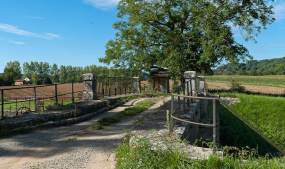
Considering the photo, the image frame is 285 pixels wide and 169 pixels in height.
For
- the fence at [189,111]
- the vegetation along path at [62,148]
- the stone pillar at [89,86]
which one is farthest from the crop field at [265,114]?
the vegetation along path at [62,148]

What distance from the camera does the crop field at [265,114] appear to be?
14.9 metres

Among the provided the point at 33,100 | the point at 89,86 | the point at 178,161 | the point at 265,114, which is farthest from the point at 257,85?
the point at 178,161

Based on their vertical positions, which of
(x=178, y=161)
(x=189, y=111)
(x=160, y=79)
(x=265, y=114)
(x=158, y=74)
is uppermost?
(x=158, y=74)

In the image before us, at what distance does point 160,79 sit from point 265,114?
1173 cm

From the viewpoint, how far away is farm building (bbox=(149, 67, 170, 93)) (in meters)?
25.2

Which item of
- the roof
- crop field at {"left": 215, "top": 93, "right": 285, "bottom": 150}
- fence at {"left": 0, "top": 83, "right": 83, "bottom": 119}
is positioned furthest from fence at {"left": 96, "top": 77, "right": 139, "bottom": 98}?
crop field at {"left": 215, "top": 93, "right": 285, "bottom": 150}

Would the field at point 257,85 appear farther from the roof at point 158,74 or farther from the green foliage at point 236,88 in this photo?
the roof at point 158,74

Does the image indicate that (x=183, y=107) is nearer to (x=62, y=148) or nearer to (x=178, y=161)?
(x=62, y=148)

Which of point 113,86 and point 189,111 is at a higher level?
point 113,86

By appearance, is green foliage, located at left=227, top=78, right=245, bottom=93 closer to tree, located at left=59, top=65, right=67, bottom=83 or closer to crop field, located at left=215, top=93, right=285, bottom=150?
crop field, located at left=215, top=93, right=285, bottom=150

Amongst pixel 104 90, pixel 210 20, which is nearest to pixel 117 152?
pixel 104 90

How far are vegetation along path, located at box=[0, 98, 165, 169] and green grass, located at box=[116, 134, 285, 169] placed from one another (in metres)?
0.83

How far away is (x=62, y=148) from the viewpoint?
5.41 meters

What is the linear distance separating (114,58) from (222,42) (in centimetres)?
1059
